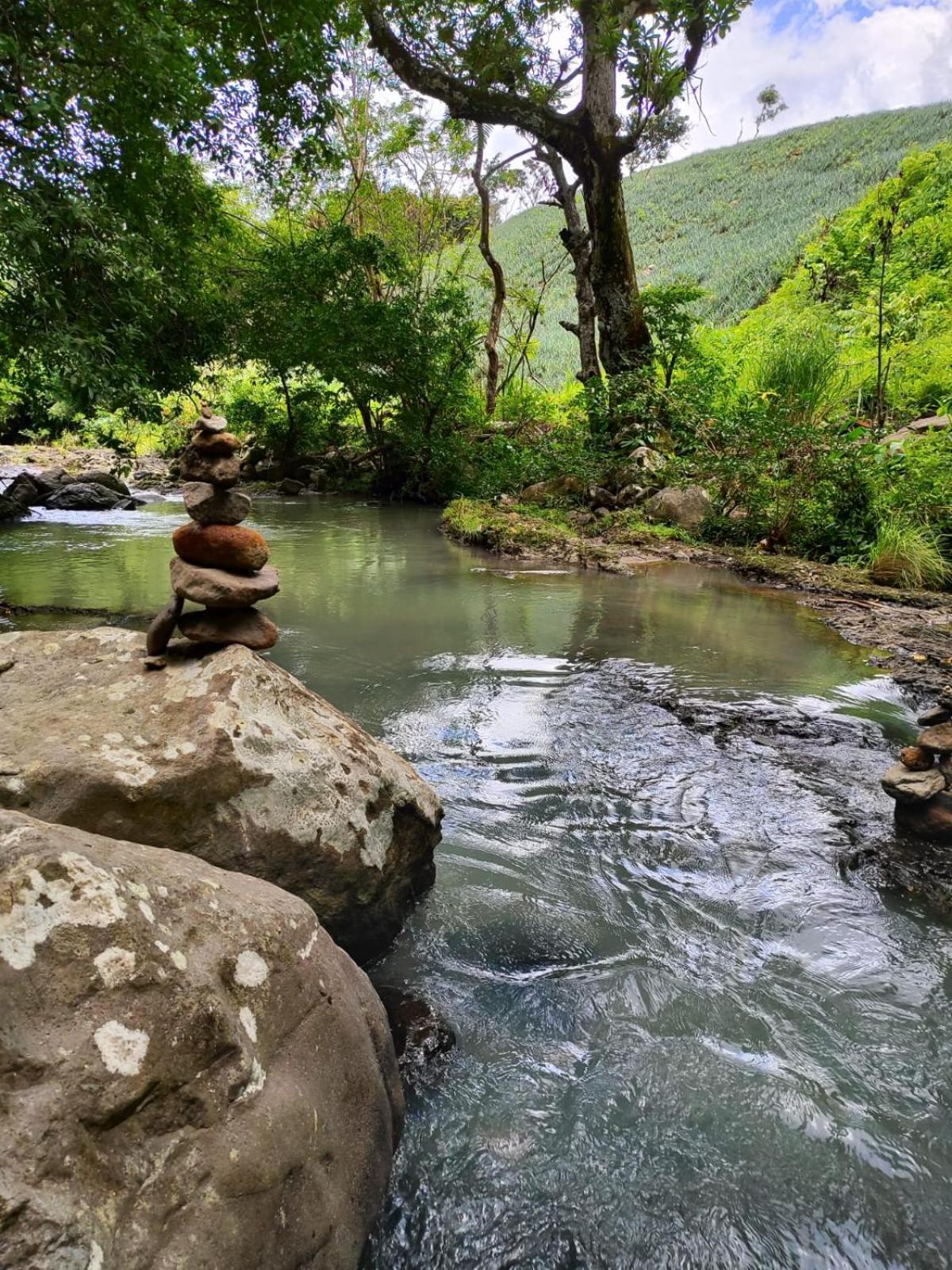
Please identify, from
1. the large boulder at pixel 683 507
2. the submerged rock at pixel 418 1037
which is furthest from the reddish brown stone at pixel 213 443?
the large boulder at pixel 683 507

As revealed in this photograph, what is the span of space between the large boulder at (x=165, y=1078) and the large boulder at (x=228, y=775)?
0.60 m

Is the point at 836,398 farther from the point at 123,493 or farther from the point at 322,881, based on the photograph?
the point at 123,493

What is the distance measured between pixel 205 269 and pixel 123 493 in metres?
6.12

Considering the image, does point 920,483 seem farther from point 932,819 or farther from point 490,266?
point 490,266

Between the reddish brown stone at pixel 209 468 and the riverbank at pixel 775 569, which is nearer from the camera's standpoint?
the reddish brown stone at pixel 209 468

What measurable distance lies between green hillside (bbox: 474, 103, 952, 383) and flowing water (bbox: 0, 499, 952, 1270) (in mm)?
23908

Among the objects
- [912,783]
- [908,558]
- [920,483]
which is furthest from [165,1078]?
[920,483]

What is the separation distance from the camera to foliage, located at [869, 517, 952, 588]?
741 centimetres

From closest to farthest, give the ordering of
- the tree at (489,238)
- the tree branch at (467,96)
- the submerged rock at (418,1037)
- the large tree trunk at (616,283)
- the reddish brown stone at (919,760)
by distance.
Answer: the submerged rock at (418,1037) → the reddish brown stone at (919,760) → the tree branch at (467,96) → the large tree trunk at (616,283) → the tree at (489,238)

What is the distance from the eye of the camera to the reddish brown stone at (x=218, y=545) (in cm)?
291

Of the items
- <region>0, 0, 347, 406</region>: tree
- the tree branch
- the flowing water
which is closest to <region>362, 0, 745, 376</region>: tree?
the tree branch

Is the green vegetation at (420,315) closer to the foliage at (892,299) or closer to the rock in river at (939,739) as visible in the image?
the foliage at (892,299)

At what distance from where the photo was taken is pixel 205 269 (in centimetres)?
1039

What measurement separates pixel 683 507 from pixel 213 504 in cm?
854
